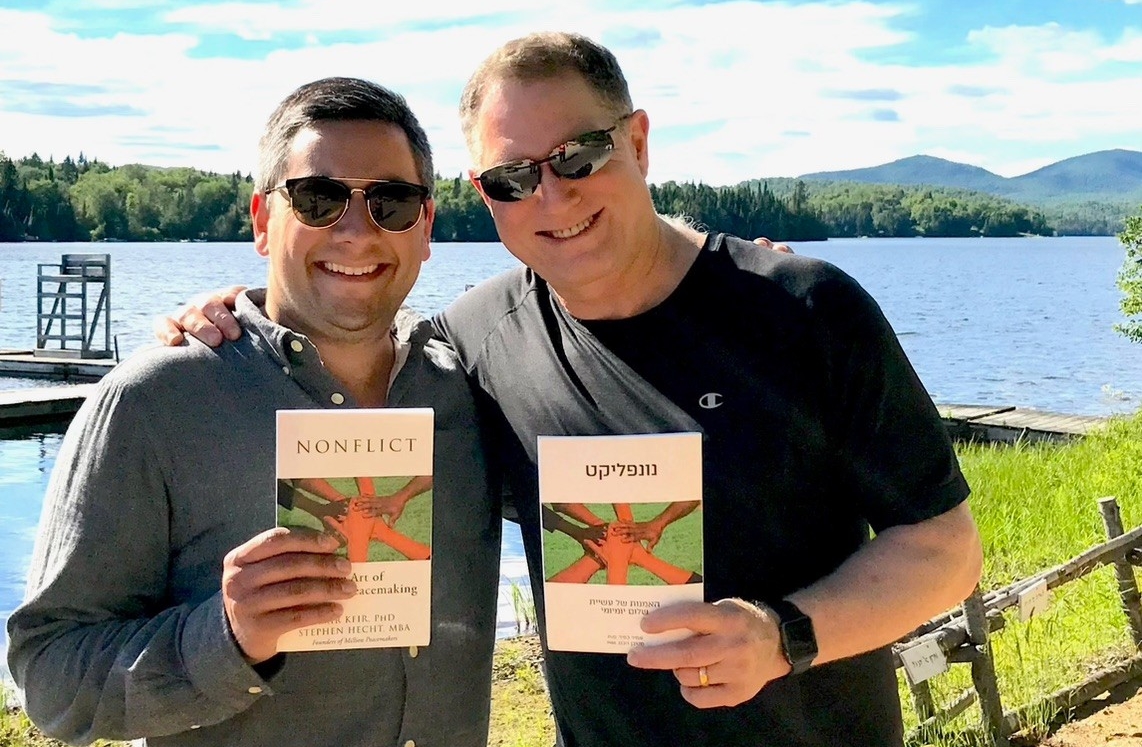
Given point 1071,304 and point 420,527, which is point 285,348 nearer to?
point 420,527

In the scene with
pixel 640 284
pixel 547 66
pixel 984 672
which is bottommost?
pixel 984 672

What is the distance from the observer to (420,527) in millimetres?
2248

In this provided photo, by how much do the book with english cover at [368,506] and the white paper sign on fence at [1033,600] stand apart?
176 inches

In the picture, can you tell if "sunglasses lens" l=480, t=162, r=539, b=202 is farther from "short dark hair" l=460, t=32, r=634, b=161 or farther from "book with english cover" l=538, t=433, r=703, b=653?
"book with english cover" l=538, t=433, r=703, b=653

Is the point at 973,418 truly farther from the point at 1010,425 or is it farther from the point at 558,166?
the point at 558,166

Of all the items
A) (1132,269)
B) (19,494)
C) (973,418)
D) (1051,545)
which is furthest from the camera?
(973,418)

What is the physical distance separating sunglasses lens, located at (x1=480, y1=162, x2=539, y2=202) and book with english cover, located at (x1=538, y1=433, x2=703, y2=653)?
2.54 feet

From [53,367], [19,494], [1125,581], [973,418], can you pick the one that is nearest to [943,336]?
[973,418]

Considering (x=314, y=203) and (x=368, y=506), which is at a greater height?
(x=314, y=203)

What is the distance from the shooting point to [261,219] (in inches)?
109

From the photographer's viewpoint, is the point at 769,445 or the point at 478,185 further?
the point at 478,185

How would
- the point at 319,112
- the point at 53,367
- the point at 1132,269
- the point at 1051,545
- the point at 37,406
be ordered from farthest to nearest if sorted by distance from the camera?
the point at 53,367, the point at 37,406, the point at 1132,269, the point at 1051,545, the point at 319,112

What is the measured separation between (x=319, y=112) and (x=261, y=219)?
0.32 m

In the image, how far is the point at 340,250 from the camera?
2641mm
